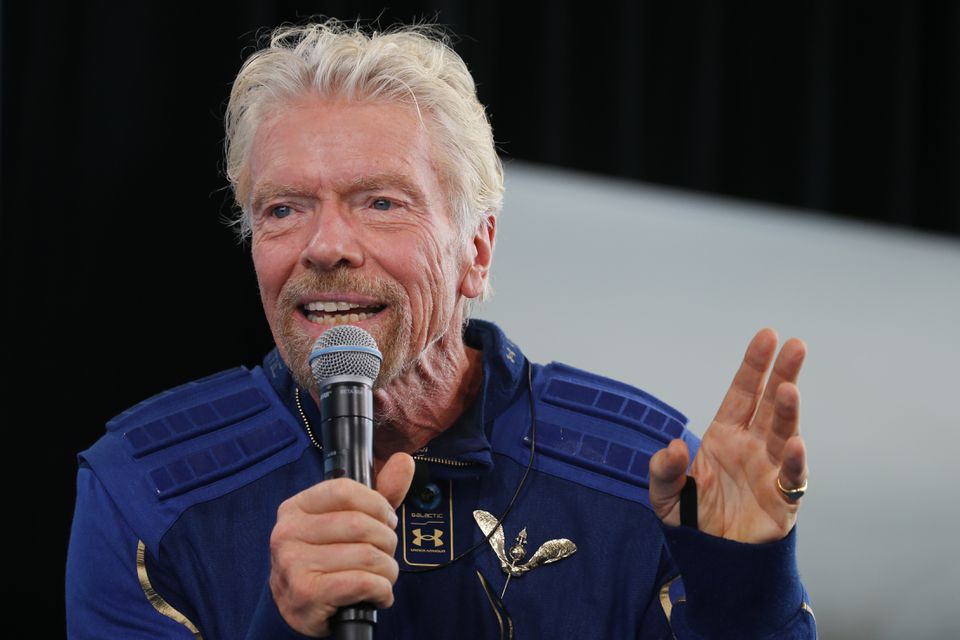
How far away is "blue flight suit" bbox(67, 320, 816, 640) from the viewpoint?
1.65 metres

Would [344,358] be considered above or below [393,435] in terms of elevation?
above

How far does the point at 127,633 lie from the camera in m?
1.62

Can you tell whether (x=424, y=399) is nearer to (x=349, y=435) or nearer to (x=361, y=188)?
(x=361, y=188)

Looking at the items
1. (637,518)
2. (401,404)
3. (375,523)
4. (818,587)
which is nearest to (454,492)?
(401,404)

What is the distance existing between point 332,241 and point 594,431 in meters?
0.52

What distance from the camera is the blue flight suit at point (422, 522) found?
5.42 ft

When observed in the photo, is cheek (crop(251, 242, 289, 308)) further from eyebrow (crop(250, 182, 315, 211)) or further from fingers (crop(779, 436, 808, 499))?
fingers (crop(779, 436, 808, 499))

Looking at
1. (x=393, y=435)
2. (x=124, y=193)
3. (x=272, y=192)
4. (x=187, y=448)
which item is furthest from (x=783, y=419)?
(x=124, y=193)

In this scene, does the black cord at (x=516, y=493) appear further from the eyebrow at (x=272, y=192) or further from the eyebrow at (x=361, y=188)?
the eyebrow at (x=272, y=192)

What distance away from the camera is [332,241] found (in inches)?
63.4

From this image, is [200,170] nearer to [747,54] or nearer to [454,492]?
[454,492]

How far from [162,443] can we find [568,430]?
1.99 feet

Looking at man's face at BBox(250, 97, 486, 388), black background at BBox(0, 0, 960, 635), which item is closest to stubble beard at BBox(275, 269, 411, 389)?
man's face at BBox(250, 97, 486, 388)

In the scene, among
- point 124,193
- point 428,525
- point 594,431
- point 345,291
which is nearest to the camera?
point 345,291
